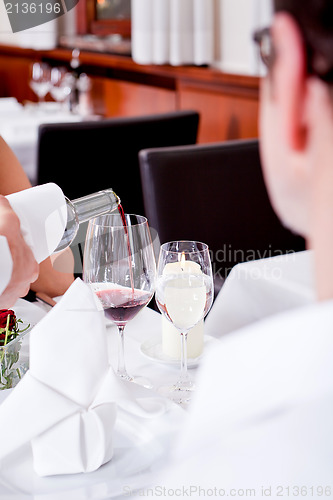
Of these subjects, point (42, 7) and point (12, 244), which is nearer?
point (12, 244)

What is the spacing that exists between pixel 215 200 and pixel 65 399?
1343 mm

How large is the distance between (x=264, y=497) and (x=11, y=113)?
334 centimetres

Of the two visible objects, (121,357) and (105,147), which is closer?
(121,357)

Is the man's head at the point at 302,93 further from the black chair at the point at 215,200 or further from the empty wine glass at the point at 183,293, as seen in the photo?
the black chair at the point at 215,200

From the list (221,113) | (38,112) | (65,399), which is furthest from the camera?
(38,112)

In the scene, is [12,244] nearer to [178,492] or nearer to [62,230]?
[62,230]

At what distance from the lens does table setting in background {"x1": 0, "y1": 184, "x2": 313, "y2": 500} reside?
0.69 m

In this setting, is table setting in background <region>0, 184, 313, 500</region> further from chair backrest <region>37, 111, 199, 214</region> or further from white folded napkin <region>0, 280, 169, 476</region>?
chair backrest <region>37, 111, 199, 214</region>

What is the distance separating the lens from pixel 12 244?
75cm

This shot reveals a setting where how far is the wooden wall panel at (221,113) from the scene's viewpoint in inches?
130

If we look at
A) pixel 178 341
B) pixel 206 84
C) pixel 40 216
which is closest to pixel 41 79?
pixel 206 84

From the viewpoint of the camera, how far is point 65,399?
706mm

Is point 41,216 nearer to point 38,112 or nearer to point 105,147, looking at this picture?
point 105,147

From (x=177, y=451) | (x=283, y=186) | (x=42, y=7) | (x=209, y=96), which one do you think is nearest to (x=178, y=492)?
(x=177, y=451)
